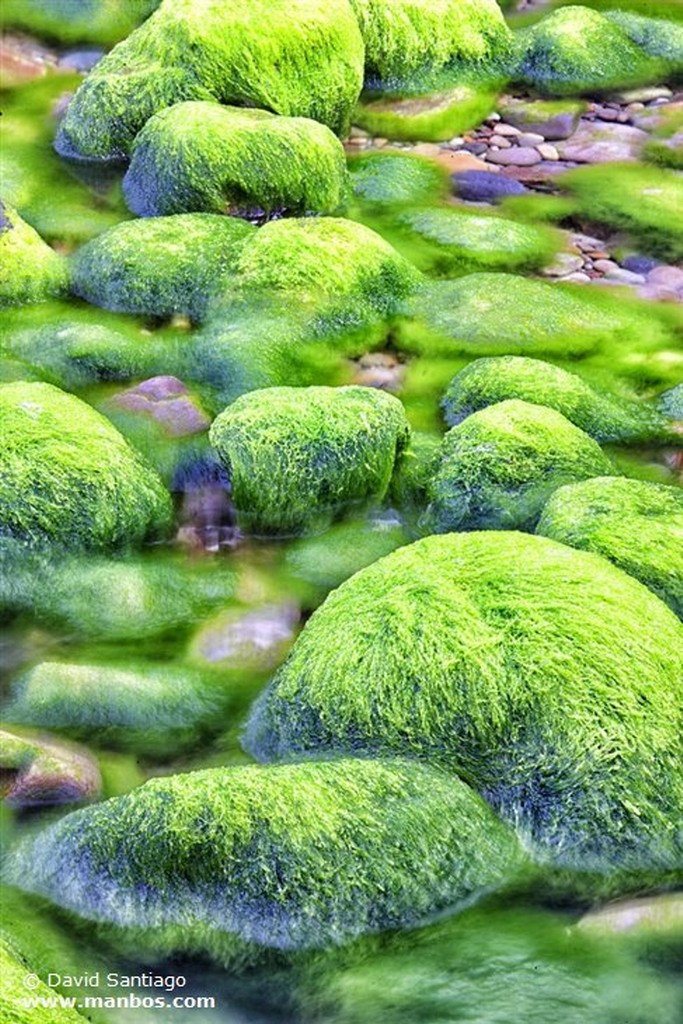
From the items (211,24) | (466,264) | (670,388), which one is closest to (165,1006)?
(670,388)

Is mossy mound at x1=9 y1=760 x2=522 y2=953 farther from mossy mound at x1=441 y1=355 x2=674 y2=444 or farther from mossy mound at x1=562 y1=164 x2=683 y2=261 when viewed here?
mossy mound at x1=562 y1=164 x2=683 y2=261

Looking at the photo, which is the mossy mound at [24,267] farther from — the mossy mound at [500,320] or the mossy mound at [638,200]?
the mossy mound at [638,200]

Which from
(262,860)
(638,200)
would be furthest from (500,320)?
(262,860)

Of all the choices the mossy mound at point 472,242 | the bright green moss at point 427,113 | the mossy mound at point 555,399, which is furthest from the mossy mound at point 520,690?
the bright green moss at point 427,113

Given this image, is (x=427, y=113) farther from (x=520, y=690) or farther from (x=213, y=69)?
(x=520, y=690)

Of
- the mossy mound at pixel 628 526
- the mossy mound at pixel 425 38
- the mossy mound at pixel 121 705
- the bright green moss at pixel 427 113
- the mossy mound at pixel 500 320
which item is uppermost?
the mossy mound at pixel 425 38

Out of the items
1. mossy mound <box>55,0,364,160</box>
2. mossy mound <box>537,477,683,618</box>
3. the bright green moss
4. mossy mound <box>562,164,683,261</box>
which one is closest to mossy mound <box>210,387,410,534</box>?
mossy mound <box>537,477,683,618</box>
